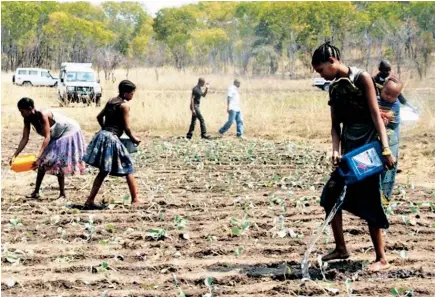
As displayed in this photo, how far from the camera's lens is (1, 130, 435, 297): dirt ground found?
461 centimetres

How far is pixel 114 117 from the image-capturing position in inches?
282

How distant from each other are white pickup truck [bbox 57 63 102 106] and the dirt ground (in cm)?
1494

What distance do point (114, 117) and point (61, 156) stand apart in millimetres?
849

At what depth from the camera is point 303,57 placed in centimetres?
4256

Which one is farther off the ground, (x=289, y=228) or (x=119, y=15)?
(x=119, y=15)

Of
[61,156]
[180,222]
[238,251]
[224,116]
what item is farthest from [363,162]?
[224,116]

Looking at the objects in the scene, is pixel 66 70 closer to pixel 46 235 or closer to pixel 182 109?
pixel 182 109

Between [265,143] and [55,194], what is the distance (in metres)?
6.40

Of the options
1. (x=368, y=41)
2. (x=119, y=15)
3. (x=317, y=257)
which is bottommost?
(x=317, y=257)

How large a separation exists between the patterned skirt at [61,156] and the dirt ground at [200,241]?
377 mm

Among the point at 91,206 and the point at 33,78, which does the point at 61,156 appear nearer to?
the point at 91,206

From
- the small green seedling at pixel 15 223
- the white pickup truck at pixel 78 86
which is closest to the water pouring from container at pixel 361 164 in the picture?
the small green seedling at pixel 15 223

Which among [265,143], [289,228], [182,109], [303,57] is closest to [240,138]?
[265,143]

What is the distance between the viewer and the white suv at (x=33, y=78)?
1460 inches
